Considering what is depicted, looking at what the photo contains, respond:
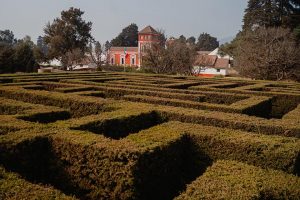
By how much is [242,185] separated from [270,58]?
93.0 feet

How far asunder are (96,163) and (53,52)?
2180 inches

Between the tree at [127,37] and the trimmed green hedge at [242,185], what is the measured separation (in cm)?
9936

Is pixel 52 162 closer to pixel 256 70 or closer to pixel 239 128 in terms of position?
pixel 239 128

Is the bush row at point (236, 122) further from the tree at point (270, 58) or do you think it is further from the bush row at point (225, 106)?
the tree at point (270, 58)

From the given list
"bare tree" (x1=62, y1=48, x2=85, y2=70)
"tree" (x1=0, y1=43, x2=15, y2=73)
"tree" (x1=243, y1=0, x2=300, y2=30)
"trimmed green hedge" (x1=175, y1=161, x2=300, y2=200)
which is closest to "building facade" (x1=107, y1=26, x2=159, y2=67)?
"bare tree" (x1=62, y1=48, x2=85, y2=70)

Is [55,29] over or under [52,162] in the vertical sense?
over

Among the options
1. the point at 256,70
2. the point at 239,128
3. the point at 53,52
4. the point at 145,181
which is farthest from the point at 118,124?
the point at 53,52

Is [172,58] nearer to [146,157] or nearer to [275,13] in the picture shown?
[275,13]

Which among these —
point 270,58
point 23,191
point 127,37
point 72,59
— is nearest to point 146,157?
point 23,191

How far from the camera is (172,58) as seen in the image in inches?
1380

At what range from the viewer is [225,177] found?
5043 millimetres

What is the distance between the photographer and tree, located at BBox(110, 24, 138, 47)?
337 feet

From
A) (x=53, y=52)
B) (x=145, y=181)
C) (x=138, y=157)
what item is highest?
(x=53, y=52)

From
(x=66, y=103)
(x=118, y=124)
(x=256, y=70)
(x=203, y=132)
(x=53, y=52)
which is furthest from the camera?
(x=53, y=52)
